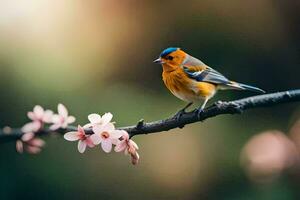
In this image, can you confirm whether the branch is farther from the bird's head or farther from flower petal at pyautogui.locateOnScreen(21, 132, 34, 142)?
the bird's head

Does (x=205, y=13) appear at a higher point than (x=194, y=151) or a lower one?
higher

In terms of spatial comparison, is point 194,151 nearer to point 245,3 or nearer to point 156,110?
point 156,110

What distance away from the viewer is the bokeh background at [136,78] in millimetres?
1431

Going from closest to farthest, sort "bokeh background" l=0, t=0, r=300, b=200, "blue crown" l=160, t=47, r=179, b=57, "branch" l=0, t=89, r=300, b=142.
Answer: "branch" l=0, t=89, r=300, b=142, "blue crown" l=160, t=47, r=179, b=57, "bokeh background" l=0, t=0, r=300, b=200

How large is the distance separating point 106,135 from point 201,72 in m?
0.22

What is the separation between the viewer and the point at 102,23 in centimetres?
147

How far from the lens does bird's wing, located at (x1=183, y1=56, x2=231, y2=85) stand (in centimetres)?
62

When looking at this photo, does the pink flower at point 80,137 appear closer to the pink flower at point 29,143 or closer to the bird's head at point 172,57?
the pink flower at point 29,143

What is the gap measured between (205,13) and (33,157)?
484mm

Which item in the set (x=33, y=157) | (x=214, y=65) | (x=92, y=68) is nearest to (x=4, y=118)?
(x=33, y=157)

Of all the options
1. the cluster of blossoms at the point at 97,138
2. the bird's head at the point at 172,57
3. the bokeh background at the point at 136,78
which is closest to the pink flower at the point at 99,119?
the cluster of blossoms at the point at 97,138

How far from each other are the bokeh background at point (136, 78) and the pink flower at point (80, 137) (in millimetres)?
927

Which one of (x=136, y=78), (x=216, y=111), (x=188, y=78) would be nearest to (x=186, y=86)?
(x=188, y=78)

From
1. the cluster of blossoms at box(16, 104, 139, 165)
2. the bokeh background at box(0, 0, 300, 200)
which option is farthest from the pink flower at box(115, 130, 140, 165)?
the bokeh background at box(0, 0, 300, 200)
